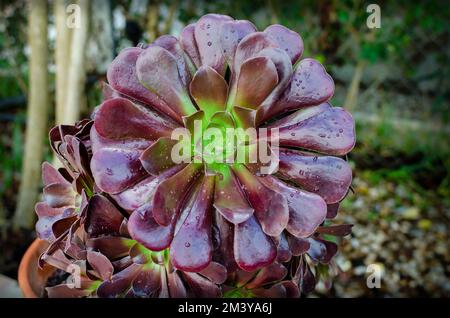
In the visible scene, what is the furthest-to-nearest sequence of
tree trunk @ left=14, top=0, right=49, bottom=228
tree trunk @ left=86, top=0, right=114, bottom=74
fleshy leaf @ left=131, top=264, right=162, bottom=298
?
tree trunk @ left=86, top=0, right=114, bottom=74 → tree trunk @ left=14, top=0, right=49, bottom=228 → fleshy leaf @ left=131, top=264, right=162, bottom=298

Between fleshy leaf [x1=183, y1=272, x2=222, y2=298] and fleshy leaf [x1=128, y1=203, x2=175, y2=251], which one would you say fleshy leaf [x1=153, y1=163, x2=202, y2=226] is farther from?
fleshy leaf [x1=183, y1=272, x2=222, y2=298]

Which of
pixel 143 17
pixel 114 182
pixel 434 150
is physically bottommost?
pixel 434 150

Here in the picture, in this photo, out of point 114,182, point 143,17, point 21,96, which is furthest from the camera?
point 143,17

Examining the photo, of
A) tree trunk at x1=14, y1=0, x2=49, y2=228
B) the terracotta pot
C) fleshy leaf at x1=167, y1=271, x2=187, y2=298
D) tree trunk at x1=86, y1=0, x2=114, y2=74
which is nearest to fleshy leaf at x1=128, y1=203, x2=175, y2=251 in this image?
fleshy leaf at x1=167, y1=271, x2=187, y2=298

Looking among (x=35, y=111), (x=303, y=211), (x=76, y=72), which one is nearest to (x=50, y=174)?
(x=303, y=211)
